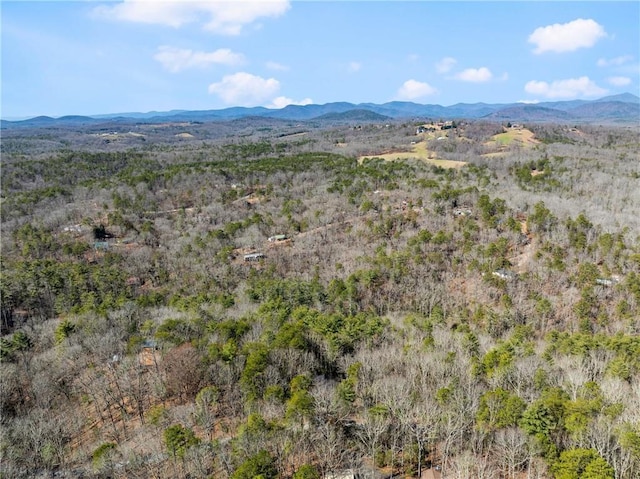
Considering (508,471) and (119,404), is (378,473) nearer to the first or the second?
(508,471)

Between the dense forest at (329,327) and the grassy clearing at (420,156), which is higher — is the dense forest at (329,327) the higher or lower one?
the lower one

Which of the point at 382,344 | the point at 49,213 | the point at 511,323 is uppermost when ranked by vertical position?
the point at 49,213

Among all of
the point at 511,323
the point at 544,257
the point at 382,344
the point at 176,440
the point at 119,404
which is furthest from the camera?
the point at 544,257

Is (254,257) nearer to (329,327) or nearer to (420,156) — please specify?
(329,327)

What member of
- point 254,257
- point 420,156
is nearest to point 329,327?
point 254,257

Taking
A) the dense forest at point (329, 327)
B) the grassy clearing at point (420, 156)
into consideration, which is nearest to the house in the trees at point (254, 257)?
the dense forest at point (329, 327)

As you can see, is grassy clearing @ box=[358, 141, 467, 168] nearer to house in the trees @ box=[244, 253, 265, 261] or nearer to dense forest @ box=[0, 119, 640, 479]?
dense forest @ box=[0, 119, 640, 479]

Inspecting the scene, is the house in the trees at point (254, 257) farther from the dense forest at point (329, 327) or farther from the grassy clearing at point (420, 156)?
the grassy clearing at point (420, 156)

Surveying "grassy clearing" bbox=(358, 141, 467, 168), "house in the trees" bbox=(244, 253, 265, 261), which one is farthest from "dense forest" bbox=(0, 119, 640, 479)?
"grassy clearing" bbox=(358, 141, 467, 168)

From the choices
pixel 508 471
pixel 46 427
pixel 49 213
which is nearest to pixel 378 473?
pixel 508 471
